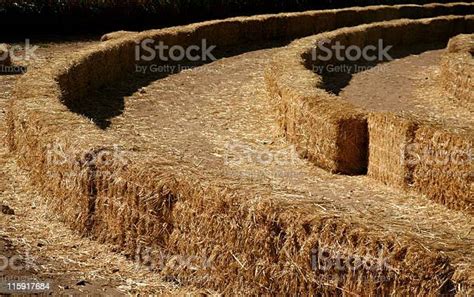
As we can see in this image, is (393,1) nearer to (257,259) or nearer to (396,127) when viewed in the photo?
(396,127)

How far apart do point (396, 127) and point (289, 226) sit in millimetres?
5236

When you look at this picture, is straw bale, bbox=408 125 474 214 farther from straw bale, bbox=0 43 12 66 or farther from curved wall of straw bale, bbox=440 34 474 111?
straw bale, bbox=0 43 12 66

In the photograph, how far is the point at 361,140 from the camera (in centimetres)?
1355

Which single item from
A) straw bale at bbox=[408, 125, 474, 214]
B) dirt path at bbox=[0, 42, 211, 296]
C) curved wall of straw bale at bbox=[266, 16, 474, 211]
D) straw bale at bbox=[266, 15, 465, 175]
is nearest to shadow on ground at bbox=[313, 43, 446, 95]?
straw bale at bbox=[266, 15, 465, 175]

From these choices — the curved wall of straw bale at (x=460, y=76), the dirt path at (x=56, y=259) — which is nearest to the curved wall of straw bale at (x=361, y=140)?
the curved wall of straw bale at (x=460, y=76)

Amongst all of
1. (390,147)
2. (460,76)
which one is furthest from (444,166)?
(460,76)

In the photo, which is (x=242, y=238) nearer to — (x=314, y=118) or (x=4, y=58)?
(x=314, y=118)

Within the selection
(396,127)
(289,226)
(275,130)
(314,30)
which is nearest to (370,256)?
(289,226)

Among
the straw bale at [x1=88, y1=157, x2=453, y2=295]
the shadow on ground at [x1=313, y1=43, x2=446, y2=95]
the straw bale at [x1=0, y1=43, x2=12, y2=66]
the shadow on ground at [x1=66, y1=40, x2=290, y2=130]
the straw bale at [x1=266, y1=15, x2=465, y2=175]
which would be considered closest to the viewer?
the straw bale at [x1=88, y1=157, x2=453, y2=295]

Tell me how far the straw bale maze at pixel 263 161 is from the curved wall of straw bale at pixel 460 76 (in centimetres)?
5

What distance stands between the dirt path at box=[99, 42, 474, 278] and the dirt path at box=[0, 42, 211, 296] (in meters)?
1.22

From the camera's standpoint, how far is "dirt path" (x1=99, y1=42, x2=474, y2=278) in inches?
313

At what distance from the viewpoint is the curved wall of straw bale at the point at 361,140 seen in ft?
38.7

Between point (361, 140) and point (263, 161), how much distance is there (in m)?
1.58
